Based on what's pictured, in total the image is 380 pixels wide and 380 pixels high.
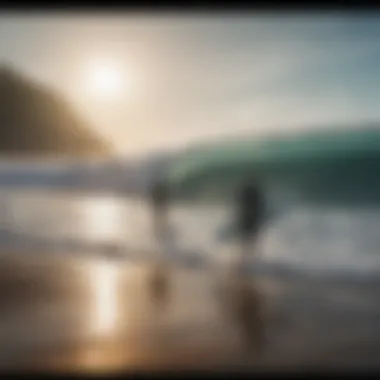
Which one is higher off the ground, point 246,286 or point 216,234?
point 216,234

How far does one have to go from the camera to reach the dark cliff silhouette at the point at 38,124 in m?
1.63

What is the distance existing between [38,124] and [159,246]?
Result: 1.30ft

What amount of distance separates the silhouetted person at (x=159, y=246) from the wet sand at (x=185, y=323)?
1cm

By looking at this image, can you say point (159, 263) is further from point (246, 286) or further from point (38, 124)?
point (38, 124)

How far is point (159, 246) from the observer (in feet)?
5.32

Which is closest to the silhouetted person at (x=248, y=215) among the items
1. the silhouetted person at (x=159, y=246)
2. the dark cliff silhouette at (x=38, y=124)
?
the silhouetted person at (x=159, y=246)

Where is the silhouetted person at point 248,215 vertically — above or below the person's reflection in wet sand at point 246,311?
above

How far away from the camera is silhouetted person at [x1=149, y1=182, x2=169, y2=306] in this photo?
1.60 meters

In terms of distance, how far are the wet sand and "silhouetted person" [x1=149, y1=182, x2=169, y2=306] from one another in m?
0.01

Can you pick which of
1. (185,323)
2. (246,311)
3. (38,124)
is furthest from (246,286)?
(38,124)

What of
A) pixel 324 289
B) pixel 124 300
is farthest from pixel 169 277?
pixel 324 289

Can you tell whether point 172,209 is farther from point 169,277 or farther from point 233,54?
point 233,54

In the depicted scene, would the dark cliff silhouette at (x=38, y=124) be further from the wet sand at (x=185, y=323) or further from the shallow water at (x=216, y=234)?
the wet sand at (x=185, y=323)

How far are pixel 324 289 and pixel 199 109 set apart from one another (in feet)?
1.64
